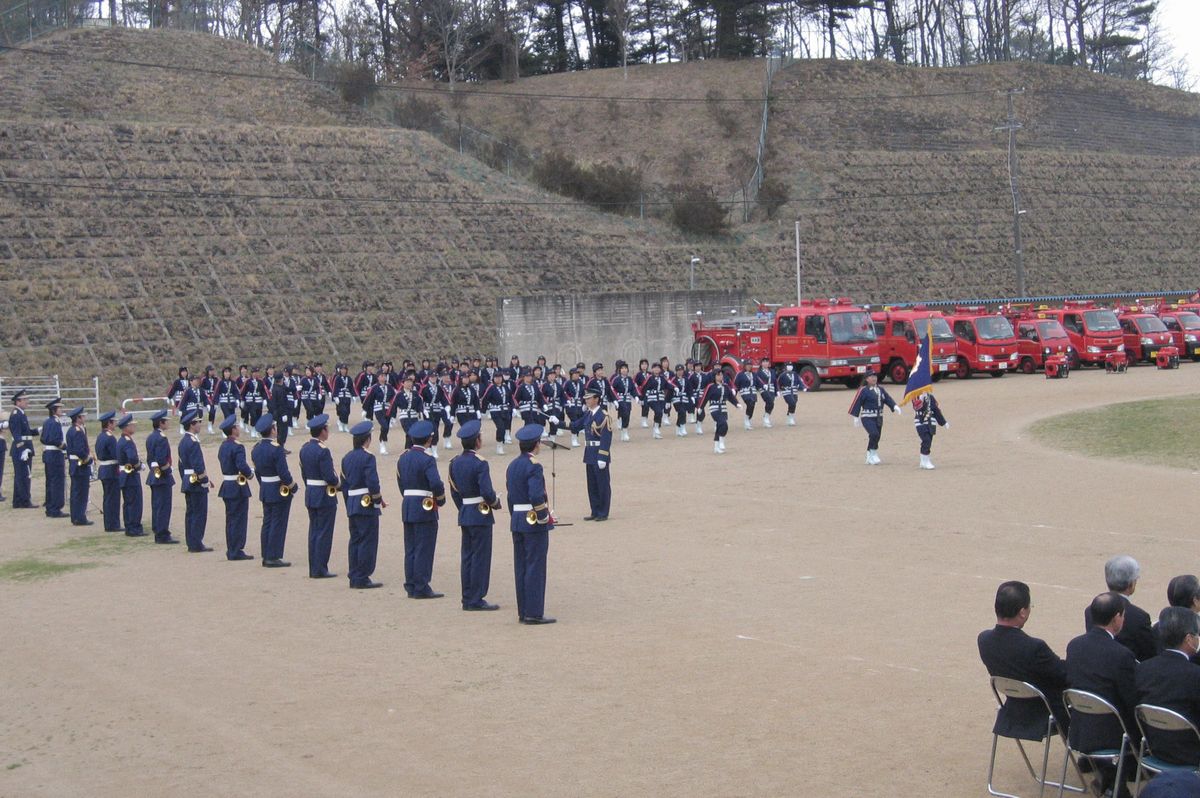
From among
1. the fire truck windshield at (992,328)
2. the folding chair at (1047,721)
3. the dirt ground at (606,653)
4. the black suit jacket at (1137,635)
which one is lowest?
the dirt ground at (606,653)

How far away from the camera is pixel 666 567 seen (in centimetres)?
1378

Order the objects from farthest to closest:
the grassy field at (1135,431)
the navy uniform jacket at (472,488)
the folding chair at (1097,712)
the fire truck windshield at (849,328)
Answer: the fire truck windshield at (849,328), the grassy field at (1135,431), the navy uniform jacket at (472,488), the folding chair at (1097,712)

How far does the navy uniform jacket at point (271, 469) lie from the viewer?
14773 millimetres

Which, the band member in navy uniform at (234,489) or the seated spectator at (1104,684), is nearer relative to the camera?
the seated spectator at (1104,684)

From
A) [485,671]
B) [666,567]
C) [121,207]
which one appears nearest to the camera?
[485,671]

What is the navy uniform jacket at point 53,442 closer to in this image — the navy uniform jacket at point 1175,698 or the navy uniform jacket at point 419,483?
the navy uniform jacket at point 419,483

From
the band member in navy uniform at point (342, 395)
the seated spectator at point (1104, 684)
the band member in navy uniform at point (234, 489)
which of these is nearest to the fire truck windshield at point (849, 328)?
the band member in navy uniform at point (342, 395)

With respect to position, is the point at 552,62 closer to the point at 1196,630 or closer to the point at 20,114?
the point at 20,114

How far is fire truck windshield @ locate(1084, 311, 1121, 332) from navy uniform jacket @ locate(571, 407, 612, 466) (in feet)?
90.6

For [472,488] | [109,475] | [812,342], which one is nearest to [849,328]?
[812,342]

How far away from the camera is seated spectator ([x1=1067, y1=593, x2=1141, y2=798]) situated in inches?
252

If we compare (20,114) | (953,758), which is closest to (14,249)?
(20,114)

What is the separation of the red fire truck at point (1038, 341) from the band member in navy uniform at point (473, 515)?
31.3 meters

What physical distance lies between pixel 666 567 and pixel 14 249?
34.5 m
